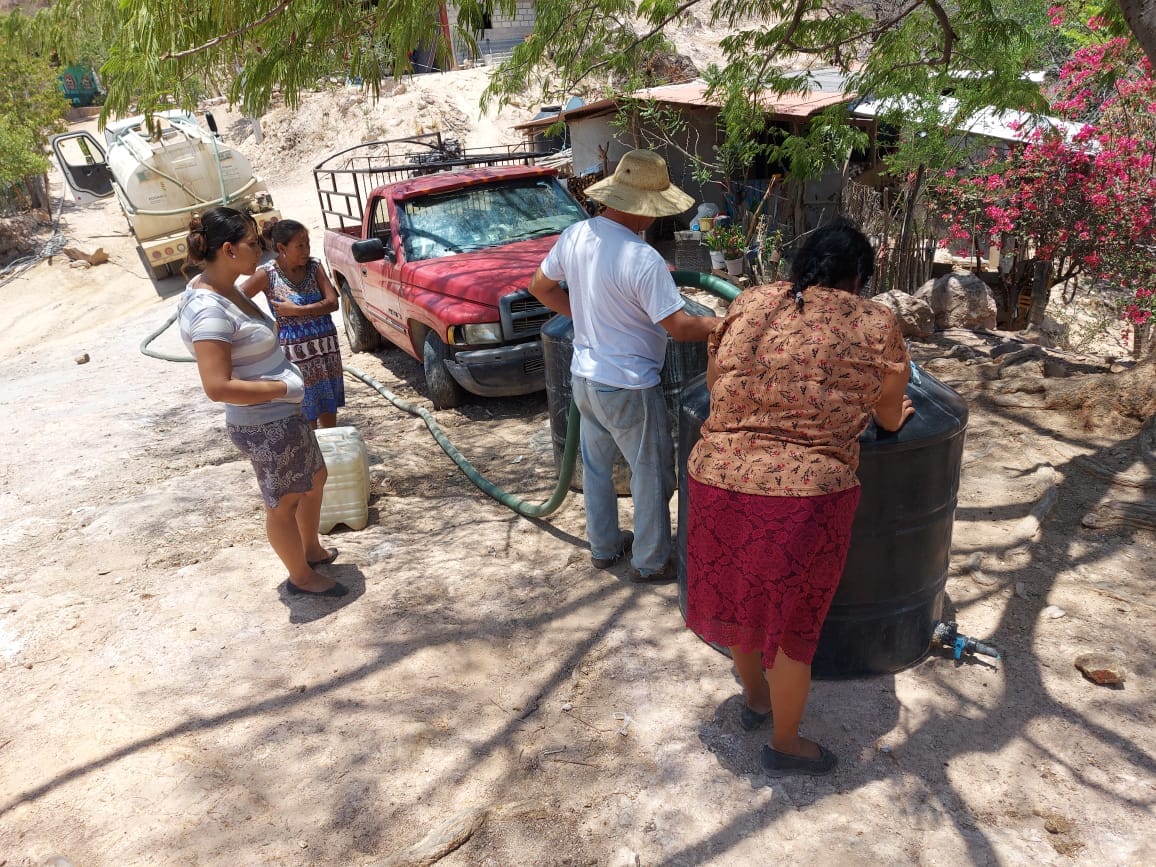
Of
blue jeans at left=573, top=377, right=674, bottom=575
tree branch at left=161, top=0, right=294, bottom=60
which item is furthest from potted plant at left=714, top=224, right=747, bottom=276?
tree branch at left=161, top=0, right=294, bottom=60

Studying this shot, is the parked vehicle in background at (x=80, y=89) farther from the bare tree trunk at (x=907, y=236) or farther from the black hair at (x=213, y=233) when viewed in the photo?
the black hair at (x=213, y=233)

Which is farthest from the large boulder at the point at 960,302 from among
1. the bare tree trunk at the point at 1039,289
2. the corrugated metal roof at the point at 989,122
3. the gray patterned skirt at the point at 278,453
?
the gray patterned skirt at the point at 278,453

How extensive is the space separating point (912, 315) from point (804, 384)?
21.0 feet

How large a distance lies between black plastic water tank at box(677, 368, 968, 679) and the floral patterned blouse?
396 mm

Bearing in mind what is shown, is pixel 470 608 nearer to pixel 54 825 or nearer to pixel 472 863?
pixel 472 863

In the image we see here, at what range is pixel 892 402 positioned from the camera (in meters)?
2.39

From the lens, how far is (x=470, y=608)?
378 centimetres

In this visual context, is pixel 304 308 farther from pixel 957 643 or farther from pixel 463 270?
pixel 957 643

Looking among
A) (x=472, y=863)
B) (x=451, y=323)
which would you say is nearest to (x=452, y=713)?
(x=472, y=863)

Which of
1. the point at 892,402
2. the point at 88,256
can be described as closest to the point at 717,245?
the point at 892,402

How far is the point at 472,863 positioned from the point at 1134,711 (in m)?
2.27

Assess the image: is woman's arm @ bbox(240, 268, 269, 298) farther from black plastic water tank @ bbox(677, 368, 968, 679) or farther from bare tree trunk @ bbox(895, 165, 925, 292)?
bare tree trunk @ bbox(895, 165, 925, 292)

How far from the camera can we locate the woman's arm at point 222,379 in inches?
119

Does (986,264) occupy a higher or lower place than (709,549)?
lower
